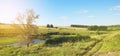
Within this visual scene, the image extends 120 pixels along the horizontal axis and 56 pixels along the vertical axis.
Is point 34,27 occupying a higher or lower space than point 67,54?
higher

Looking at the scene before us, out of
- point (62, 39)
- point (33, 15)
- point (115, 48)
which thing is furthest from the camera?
point (62, 39)

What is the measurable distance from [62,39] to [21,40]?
15666 mm

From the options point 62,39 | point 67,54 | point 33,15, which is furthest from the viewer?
point 62,39

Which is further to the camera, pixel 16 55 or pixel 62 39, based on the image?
pixel 62 39

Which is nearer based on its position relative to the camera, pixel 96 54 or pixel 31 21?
pixel 96 54

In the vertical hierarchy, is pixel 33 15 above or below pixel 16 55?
above

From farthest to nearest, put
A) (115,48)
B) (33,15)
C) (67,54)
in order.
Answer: (33,15)
(115,48)
(67,54)

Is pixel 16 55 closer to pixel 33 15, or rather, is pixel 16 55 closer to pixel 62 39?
pixel 33 15

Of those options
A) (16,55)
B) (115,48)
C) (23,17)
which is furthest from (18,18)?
(115,48)

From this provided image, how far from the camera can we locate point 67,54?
33.5 metres

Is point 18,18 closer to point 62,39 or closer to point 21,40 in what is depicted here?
point 21,40

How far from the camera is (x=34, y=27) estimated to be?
48406 millimetres

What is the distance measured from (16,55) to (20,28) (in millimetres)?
15341

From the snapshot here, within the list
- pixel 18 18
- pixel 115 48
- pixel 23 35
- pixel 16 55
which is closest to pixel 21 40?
pixel 23 35
